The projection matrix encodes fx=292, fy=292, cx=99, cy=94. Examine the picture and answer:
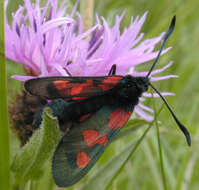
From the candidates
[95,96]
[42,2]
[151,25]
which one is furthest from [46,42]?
[151,25]

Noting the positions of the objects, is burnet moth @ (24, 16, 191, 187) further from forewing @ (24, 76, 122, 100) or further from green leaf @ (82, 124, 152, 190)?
green leaf @ (82, 124, 152, 190)

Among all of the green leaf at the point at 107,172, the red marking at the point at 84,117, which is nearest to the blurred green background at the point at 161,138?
the green leaf at the point at 107,172

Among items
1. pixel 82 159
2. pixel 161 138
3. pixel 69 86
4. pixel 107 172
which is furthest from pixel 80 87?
pixel 161 138

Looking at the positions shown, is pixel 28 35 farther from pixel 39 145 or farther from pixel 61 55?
pixel 39 145

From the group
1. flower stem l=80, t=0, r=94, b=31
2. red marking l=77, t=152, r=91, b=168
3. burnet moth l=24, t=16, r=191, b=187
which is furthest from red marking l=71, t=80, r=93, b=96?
flower stem l=80, t=0, r=94, b=31

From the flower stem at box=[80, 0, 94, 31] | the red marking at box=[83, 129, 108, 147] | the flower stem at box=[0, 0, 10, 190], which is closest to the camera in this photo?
the flower stem at box=[0, 0, 10, 190]

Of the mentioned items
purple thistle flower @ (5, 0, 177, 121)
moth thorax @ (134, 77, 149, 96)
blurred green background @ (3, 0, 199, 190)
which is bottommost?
blurred green background @ (3, 0, 199, 190)
